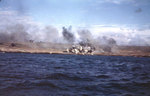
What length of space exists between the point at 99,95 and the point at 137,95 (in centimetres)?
302

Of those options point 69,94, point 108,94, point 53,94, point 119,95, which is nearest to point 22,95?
point 53,94

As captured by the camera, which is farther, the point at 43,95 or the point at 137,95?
the point at 137,95

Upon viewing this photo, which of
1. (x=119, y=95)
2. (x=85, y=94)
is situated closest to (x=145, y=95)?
(x=119, y=95)

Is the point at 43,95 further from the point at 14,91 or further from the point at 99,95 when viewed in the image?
the point at 99,95

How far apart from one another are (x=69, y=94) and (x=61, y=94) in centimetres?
59

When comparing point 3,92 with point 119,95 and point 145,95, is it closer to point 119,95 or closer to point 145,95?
point 119,95

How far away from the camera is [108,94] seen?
37.8ft

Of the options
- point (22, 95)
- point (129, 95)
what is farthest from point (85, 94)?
point (22, 95)

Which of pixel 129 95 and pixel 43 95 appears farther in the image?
pixel 129 95

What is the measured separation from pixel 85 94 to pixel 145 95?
183 inches

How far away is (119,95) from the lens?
36.8 feet

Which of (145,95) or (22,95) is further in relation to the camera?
(145,95)

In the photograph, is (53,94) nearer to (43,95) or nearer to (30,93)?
(43,95)

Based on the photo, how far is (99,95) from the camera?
11.1 meters
